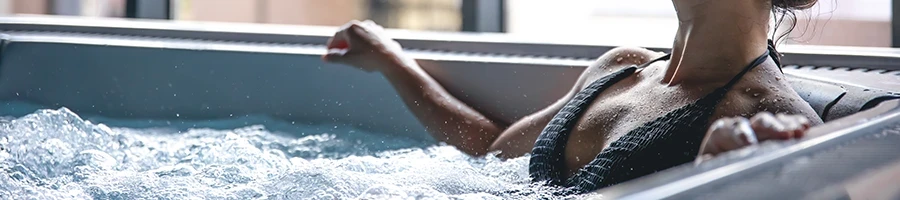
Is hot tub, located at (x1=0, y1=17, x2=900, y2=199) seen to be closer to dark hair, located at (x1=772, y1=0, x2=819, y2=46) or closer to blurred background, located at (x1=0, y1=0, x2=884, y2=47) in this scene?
dark hair, located at (x1=772, y1=0, x2=819, y2=46)

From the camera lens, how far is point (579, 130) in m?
1.32

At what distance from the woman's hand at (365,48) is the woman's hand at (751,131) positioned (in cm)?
110

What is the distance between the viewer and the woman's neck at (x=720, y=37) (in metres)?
1.19

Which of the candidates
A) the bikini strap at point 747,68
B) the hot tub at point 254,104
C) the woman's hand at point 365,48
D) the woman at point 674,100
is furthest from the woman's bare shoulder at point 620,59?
the woman's hand at point 365,48

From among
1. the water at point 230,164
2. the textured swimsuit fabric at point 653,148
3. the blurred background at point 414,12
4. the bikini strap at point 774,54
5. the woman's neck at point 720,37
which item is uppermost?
the woman's neck at point 720,37

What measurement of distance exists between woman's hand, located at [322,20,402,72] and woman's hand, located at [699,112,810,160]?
3.62ft

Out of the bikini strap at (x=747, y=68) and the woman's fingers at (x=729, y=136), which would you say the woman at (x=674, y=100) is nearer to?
the bikini strap at (x=747, y=68)

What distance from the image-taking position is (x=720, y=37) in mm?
1204

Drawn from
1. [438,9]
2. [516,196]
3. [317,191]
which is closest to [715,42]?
[516,196]

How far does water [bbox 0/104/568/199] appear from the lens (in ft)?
4.17

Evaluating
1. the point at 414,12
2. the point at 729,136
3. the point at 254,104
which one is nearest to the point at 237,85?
the point at 254,104

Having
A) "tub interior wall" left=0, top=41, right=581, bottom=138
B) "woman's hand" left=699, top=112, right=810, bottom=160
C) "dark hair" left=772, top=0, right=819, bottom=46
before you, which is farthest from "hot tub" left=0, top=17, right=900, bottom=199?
"woman's hand" left=699, top=112, right=810, bottom=160

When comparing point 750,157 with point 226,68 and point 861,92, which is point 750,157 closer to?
point 861,92

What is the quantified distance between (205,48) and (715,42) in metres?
1.14
